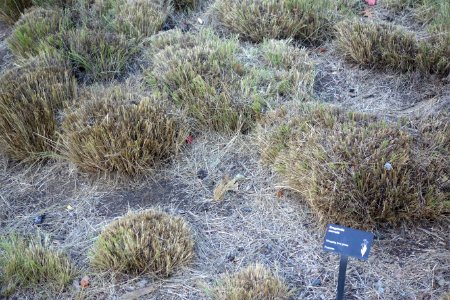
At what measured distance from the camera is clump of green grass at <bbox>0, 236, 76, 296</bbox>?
369cm

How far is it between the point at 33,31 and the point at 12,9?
42.6 inches

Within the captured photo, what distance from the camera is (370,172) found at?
147 inches

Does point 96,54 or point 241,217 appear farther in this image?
point 96,54

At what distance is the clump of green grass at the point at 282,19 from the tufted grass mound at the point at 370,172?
172cm

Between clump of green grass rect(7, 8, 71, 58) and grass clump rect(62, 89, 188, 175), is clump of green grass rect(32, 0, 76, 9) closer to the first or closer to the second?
clump of green grass rect(7, 8, 71, 58)

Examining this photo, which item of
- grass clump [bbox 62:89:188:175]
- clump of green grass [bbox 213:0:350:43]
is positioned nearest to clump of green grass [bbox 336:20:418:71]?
clump of green grass [bbox 213:0:350:43]

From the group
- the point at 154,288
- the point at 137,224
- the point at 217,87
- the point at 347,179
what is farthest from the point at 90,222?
the point at 347,179

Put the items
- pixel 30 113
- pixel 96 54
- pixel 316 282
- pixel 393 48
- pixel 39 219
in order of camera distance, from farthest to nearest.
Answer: pixel 96 54 → pixel 393 48 → pixel 30 113 → pixel 39 219 → pixel 316 282

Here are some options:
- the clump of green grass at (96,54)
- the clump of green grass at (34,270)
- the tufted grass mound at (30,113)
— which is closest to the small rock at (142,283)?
the clump of green grass at (34,270)

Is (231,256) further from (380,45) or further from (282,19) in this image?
(282,19)

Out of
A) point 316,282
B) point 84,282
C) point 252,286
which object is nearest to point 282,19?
point 316,282

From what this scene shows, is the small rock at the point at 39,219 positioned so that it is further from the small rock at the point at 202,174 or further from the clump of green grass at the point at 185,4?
the clump of green grass at the point at 185,4

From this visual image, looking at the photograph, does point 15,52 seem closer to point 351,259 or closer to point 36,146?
point 36,146

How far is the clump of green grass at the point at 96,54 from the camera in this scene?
5.42 metres
